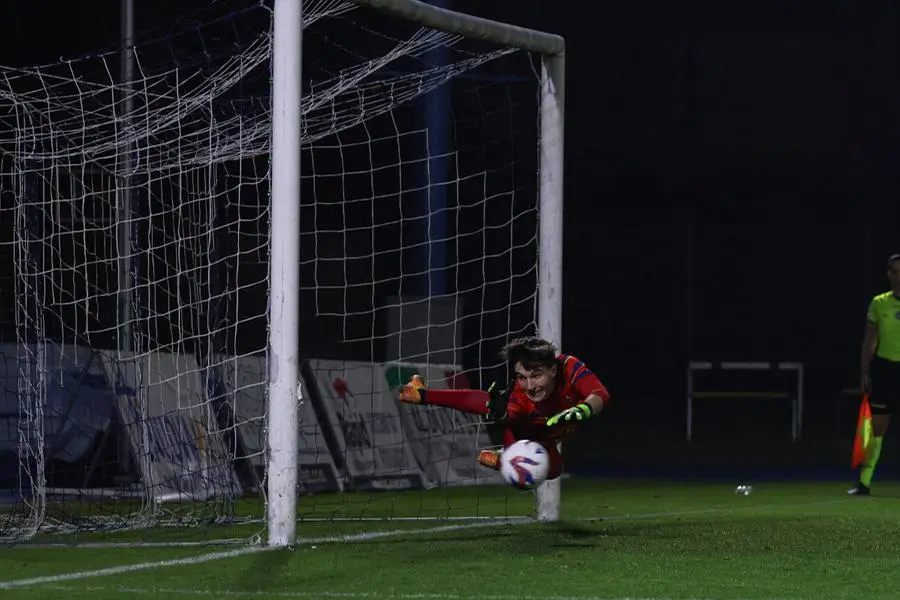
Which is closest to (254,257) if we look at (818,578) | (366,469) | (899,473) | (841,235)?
(366,469)

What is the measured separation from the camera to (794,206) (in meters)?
21.0

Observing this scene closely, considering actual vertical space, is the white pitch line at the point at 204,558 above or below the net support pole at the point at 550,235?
below

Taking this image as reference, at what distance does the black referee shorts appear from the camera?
11.8 m

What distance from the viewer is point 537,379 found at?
28.2 ft

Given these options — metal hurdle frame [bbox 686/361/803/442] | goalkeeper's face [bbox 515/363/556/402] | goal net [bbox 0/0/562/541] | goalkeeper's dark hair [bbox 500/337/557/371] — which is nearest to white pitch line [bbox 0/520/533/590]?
goal net [bbox 0/0/562/541]

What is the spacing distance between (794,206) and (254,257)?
7527 mm

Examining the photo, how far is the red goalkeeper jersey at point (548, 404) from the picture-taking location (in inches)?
338

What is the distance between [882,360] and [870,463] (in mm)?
788

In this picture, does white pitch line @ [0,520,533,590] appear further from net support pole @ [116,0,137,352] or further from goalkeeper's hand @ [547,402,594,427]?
net support pole @ [116,0,137,352]

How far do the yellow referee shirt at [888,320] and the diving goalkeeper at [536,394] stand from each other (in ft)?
12.9

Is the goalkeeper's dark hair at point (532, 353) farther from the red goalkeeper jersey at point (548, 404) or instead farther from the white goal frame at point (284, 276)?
the white goal frame at point (284, 276)

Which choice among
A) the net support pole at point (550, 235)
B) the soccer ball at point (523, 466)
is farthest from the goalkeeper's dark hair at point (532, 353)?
the net support pole at point (550, 235)

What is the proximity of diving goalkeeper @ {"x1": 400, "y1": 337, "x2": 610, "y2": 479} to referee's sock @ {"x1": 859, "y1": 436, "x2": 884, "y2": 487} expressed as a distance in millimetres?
3562

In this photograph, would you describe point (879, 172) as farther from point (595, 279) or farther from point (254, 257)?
point (254, 257)
